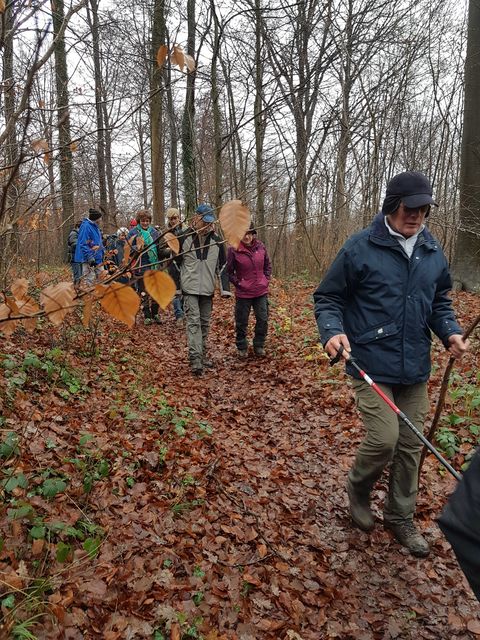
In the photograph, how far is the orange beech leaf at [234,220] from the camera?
61.2 inches

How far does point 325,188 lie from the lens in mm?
16688

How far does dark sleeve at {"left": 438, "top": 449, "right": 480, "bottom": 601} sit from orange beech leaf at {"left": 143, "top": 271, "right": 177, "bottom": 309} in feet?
3.68

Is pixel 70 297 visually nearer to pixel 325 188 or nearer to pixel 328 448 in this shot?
pixel 328 448

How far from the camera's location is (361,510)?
11.0 feet

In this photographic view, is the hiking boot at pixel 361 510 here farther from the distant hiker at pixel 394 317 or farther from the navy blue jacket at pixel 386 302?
the navy blue jacket at pixel 386 302

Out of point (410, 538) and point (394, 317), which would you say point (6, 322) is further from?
point (410, 538)

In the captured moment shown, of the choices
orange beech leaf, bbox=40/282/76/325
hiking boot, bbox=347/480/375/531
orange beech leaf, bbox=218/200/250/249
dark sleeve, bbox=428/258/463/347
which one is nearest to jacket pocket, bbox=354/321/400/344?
dark sleeve, bbox=428/258/463/347

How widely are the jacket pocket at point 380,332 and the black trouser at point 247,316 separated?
431 cm

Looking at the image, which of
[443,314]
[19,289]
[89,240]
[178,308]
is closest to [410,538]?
[443,314]

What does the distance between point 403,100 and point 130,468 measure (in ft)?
45.6

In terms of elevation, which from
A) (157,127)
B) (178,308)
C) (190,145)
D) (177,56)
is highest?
(157,127)

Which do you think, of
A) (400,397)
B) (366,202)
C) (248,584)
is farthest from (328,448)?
(366,202)

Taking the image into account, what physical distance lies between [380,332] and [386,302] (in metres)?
0.22

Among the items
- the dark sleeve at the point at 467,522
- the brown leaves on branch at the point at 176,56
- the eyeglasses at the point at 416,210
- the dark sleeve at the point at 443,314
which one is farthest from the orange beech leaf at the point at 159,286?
the dark sleeve at the point at 443,314
